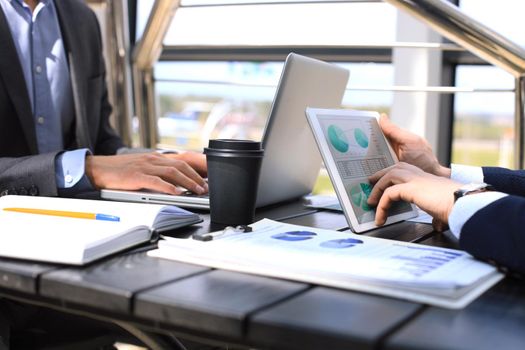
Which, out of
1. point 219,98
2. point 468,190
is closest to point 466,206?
point 468,190

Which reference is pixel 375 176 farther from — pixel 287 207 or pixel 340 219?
pixel 287 207

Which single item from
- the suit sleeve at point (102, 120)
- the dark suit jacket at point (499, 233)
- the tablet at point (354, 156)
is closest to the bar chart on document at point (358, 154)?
the tablet at point (354, 156)

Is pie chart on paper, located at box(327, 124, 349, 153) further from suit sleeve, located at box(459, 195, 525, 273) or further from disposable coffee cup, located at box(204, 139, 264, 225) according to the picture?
suit sleeve, located at box(459, 195, 525, 273)

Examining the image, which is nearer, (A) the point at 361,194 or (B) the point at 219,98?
(A) the point at 361,194

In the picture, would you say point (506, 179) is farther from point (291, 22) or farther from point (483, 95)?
point (291, 22)

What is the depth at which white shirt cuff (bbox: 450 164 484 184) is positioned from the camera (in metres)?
1.11

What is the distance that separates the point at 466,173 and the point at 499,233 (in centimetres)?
44

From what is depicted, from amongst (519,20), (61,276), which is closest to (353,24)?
(519,20)

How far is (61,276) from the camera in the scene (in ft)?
2.13

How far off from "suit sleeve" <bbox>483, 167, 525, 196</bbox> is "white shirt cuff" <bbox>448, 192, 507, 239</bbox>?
0.97 ft

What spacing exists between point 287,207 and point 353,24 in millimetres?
1932

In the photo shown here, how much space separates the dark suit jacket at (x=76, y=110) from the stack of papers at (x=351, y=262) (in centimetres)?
42

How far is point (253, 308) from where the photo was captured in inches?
21.9

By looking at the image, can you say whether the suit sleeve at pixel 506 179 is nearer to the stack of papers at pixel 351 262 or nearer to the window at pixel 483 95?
the stack of papers at pixel 351 262
